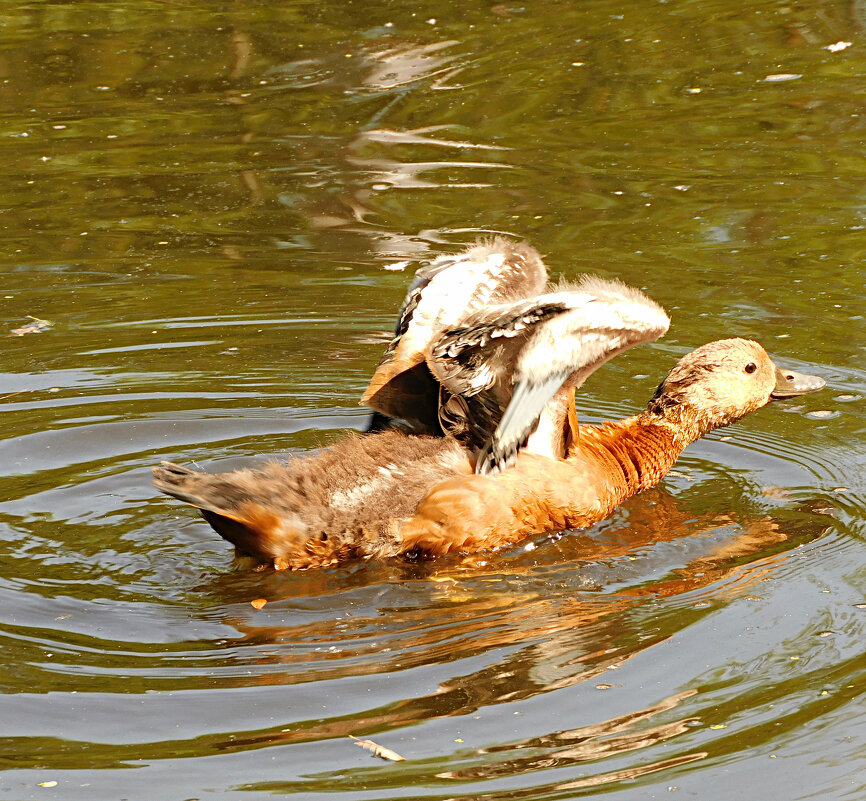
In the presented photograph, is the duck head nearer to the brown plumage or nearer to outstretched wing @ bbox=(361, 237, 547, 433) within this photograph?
the brown plumage

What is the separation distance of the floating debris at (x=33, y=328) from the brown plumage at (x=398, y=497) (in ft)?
9.25

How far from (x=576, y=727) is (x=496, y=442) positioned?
68.8 inches

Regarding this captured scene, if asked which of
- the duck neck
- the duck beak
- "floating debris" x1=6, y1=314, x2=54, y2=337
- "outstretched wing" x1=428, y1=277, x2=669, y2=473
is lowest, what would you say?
the duck neck

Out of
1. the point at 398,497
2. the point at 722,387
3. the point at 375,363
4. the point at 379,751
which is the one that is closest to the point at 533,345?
the point at 398,497

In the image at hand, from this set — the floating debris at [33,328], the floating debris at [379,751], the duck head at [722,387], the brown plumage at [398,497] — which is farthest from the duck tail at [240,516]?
the floating debris at [33,328]

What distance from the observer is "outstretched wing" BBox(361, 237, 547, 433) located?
230 inches

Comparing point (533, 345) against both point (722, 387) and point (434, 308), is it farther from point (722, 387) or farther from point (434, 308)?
point (722, 387)

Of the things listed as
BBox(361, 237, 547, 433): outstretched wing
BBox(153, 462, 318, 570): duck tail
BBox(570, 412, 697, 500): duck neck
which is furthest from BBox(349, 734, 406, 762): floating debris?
BBox(570, 412, 697, 500): duck neck

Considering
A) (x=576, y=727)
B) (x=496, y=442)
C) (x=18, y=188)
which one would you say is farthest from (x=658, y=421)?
(x=18, y=188)

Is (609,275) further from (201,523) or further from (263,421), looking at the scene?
(201,523)

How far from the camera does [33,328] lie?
7.80 meters

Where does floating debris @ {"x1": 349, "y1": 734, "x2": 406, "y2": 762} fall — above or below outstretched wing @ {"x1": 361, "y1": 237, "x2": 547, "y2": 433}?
below

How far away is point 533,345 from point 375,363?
2233 millimetres

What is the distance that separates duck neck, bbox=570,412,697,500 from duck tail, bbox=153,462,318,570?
1395 mm
